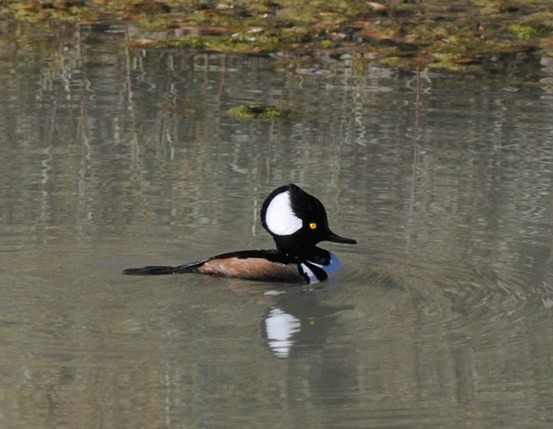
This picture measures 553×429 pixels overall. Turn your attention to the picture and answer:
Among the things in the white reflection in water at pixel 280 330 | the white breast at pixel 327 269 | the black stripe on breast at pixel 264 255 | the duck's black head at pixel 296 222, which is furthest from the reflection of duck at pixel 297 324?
the duck's black head at pixel 296 222

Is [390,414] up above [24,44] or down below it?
below

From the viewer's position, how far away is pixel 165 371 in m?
8.58

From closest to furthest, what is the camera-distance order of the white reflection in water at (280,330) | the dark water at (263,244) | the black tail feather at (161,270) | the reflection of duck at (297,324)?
the dark water at (263,244) → the white reflection in water at (280,330) → the reflection of duck at (297,324) → the black tail feather at (161,270)

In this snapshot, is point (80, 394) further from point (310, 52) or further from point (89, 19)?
point (89, 19)

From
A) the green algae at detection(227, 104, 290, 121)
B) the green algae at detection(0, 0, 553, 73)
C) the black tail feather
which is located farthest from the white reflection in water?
the green algae at detection(0, 0, 553, 73)

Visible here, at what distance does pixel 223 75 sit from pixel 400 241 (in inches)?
220

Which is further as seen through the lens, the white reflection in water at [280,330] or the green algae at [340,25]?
the green algae at [340,25]

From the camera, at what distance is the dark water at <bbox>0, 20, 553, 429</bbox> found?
27.2 feet

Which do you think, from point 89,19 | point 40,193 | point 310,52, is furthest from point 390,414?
point 89,19

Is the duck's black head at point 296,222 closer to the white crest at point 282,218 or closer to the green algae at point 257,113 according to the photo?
the white crest at point 282,218

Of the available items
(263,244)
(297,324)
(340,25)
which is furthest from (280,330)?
(340,25)

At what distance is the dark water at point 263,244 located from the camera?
8.29 m

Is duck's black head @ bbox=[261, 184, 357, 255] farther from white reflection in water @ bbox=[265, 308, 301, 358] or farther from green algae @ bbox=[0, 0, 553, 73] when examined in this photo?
green algae @ bbox=[0, 0, 553, 73]

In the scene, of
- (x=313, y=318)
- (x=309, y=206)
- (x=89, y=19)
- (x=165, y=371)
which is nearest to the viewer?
(x=165, y=371)
